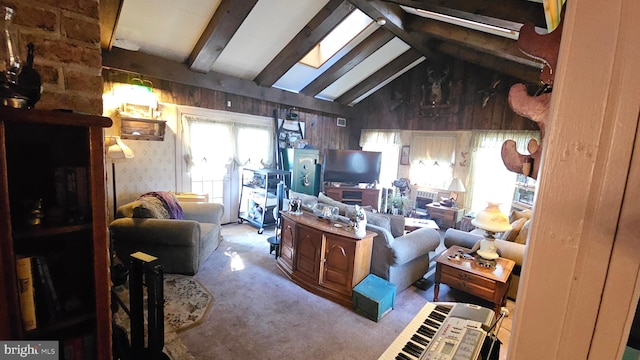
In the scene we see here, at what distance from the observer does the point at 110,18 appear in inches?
108

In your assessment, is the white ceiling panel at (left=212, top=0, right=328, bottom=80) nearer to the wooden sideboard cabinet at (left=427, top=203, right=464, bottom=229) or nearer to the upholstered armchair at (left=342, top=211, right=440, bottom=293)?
the upholstered armchair at (left=342, top=211, right=440, bottom=293)

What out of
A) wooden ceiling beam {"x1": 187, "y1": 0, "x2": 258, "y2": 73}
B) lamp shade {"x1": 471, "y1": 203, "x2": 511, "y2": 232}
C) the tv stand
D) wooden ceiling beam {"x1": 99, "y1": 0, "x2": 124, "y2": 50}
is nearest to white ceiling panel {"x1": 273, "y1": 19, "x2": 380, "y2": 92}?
wooden ceiling beam {"x1": 187, "y1": 0, "x2": 258, "y2": 73}

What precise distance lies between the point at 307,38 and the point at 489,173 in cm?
408

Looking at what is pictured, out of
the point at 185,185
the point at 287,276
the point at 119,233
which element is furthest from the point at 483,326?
the point at 185,185

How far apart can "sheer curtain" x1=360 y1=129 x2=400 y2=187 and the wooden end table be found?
13.0ft

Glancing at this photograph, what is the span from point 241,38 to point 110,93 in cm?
188

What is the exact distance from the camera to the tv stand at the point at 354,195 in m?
5.56

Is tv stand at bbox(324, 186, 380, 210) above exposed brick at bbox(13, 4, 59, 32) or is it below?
below

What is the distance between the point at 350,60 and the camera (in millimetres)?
4637

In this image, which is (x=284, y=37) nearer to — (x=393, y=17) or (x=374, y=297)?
(x=393, y=17)

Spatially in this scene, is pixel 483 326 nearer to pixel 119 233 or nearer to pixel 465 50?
pixel 119 233

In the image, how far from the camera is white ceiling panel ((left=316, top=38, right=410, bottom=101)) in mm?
4879

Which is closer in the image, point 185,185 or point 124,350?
point 124,350

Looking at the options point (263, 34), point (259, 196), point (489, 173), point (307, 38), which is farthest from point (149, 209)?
point (489, 173)
